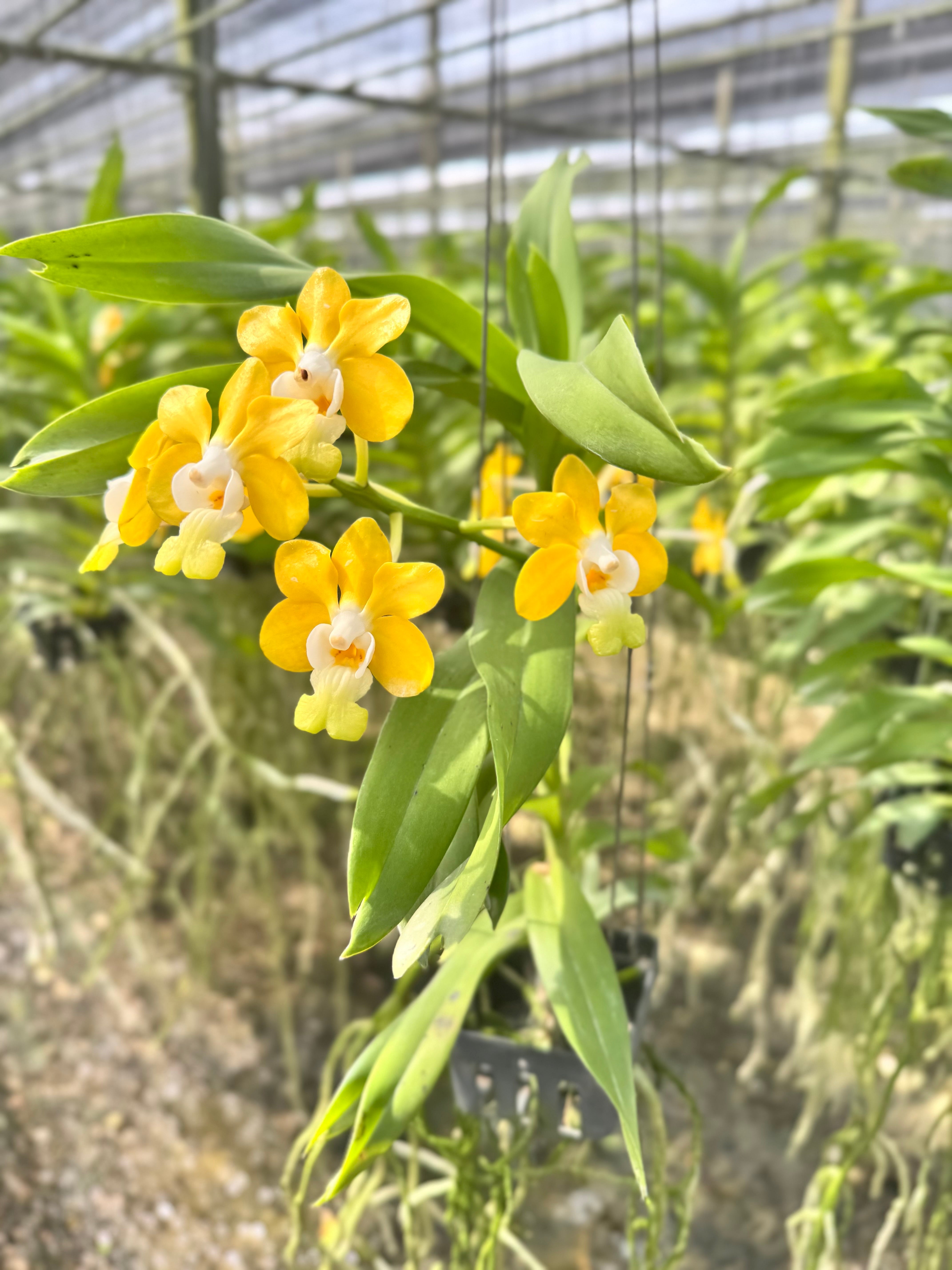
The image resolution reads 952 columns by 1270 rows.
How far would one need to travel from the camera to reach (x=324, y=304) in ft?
1.34

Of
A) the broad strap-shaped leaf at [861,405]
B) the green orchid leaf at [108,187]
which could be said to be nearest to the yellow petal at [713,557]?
the broad strap-shaped leaf at [861,405]

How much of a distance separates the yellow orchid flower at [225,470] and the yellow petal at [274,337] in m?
0.02

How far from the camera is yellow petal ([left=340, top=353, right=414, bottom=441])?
0.41 metres

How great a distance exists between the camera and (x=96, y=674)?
67.1 inches

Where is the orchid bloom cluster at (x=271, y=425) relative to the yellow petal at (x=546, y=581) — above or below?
above

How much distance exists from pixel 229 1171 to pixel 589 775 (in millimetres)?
1063

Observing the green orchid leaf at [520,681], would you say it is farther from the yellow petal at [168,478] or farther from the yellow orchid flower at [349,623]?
the yellow petal at [168,478]

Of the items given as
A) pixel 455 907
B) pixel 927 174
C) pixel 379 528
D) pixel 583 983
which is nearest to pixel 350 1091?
pixel 583 983

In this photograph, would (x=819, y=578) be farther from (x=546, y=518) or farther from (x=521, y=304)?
(x=546, y=518)

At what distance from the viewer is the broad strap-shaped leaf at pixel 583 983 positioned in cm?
49

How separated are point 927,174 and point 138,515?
648 millimetres

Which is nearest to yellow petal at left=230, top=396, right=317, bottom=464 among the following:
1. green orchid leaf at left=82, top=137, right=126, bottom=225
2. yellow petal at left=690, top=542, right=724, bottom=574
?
yellow petal at left=690, top=542, right=724, bottom=574

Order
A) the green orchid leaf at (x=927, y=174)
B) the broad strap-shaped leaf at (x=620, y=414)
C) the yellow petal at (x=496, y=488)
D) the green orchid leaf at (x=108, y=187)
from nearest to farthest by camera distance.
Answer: the broad strap-shaped leaf at (x=620, y=414) < the yellow petal at (x=496, y=488) < the green orchid leaf at (x=927, y=174) < the green orchid leaf at (x=108, y=187)

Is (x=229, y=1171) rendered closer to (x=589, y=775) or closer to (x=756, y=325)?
(x=589, y=775)
